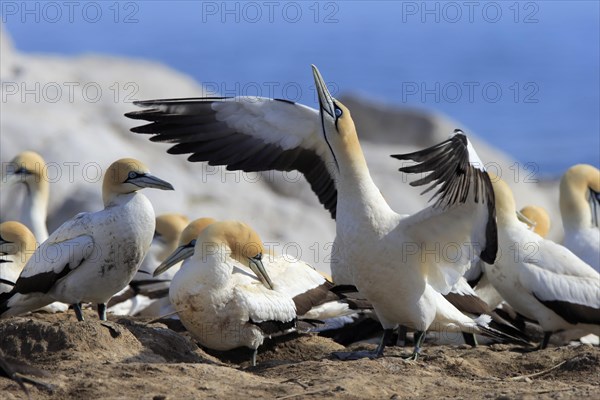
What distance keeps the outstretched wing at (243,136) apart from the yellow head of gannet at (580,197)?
342 cm

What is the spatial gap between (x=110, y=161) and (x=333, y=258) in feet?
22.3

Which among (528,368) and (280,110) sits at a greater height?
(280,110)

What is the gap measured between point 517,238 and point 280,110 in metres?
2.42

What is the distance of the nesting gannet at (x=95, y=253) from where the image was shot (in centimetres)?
841

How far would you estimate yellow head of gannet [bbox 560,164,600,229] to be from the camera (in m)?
12.1

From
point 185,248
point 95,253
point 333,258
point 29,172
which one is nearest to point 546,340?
point 333,258

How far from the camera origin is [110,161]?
16328 millimetres

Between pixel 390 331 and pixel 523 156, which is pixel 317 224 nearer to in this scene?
pixel 390 331

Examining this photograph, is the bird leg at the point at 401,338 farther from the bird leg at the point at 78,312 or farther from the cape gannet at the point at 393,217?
the bird leg at the point at 78,312

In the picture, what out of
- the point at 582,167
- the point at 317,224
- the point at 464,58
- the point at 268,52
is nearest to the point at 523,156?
the point at 317,224

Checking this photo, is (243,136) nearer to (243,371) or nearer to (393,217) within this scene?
(393,217)

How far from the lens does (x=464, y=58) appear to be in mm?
108375

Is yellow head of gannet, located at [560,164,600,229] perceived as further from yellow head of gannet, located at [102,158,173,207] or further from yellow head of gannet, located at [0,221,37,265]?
yellow head of gannet, located at [0,221,37,265]

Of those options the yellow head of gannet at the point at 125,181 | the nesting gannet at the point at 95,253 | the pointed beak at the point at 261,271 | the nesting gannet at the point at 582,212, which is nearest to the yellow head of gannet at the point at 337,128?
the pointed beak at the point at 261,271
